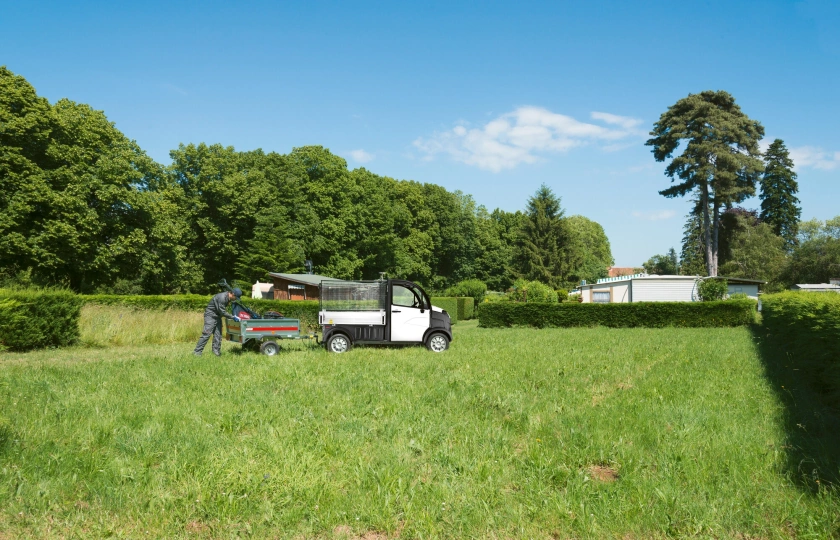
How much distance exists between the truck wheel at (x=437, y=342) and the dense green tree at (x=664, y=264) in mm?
→ 65815

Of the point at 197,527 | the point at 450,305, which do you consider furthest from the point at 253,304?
the point at 197,527

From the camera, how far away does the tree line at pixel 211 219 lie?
30266mm

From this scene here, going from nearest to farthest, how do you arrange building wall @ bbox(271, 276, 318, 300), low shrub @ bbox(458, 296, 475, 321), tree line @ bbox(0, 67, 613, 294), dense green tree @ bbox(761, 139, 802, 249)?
1. tree line @ bbox(0, 67, 613, 294)
2. building wall @ bbox(271, 276, 318, 300)
3. low shrub @ bbox(458, 296, 475, 321)
4. dense green tree @ bbox(761, 139, 802, 249)

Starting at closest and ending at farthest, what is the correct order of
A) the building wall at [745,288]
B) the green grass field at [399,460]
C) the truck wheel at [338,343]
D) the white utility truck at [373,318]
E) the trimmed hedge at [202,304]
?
the green grass field at [399,460]
the truck wheel at [338,343]
the white utility truck at [373,318]
the trimmed hedge at [202,304]
the building wall at [745,288]

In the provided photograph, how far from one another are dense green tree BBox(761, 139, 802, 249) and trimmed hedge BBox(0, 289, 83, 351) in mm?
67737

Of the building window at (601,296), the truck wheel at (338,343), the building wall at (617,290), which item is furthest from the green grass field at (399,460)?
the building window at (601,296)

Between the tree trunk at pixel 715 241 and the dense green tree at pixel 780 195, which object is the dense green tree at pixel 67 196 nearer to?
the tree trunk at pixel 715 241

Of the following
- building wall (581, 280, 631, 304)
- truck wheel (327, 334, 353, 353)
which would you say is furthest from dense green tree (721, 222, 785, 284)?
truck wheel (327, 334, 353, 353)

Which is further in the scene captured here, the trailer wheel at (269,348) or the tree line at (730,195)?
the tree line at (730,195)

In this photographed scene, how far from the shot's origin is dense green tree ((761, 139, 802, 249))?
62481 millimetres

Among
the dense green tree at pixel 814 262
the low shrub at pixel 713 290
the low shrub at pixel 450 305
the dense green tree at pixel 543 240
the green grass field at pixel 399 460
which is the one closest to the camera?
the green grass field at pixel 399 460

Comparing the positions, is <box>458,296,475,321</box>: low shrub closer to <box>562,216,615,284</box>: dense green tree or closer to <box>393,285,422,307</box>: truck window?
<box>562,216,615,284</box>: dense green tree

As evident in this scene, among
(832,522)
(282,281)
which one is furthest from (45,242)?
(832,522)

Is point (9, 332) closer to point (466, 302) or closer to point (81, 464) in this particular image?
point (81, 464)
